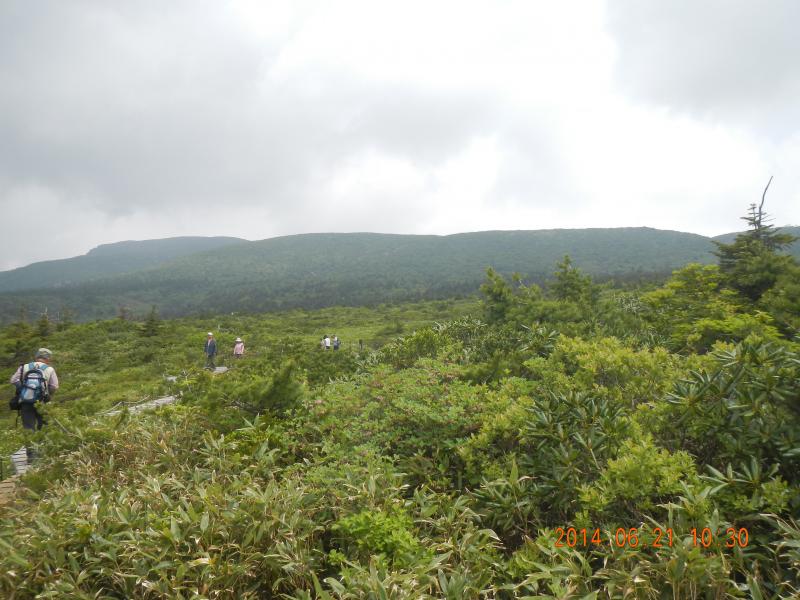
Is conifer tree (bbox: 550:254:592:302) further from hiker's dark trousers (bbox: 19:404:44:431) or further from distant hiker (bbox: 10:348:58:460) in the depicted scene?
hiker's dark trousers (bbox: 19:404:44:431)

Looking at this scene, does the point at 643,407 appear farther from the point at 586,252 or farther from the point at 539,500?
the point at 586,252

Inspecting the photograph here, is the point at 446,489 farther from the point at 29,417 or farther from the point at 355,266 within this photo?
the point at 355,266

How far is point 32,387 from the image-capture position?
7.08m

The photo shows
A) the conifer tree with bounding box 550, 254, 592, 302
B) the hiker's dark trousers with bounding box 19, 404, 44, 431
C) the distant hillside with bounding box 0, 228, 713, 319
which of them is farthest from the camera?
the distant hillside with bounding box 0, 228, 713, 319

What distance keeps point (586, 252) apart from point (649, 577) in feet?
522

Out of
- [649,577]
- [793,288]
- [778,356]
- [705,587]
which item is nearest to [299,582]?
[649,577]

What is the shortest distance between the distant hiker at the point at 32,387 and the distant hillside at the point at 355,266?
73.2 metres

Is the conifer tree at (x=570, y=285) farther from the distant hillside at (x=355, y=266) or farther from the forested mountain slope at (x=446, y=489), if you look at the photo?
the distant hillside at (x=355, y=266)

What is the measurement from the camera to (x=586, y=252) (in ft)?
484

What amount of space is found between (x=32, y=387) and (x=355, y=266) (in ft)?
494

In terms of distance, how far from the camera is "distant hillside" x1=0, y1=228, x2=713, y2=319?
4203 inches
